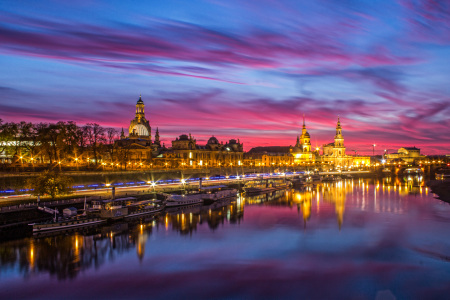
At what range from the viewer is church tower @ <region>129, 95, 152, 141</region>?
6880 inches

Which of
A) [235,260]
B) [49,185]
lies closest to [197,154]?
[49,185]

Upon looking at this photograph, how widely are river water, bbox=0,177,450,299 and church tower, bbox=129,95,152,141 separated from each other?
128 m

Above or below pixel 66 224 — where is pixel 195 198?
above

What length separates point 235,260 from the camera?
105 feet

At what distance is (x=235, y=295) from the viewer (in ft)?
80.4

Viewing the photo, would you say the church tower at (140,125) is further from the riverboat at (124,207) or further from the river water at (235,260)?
the river water at (235,260)

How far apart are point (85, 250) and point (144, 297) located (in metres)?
12.2

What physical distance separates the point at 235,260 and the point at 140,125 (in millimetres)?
150908

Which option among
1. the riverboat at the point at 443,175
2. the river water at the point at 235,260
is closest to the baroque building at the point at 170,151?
the river water at the point at 235,260

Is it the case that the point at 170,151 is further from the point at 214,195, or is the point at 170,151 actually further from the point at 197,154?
the point at 214,195

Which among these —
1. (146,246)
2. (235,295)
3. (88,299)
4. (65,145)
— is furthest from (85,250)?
(65,145)

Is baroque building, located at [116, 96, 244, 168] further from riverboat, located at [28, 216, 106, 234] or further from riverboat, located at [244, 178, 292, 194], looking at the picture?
riverboat, located at [28, 216, 106, 234]

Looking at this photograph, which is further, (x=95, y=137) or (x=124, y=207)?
(x=95, y=137)

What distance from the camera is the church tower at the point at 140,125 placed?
175m
